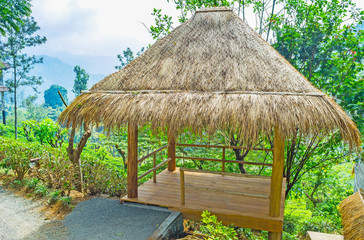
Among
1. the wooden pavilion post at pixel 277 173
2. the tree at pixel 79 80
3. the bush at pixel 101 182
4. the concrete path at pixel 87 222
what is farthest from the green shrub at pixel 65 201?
the tree at pixel 79 80

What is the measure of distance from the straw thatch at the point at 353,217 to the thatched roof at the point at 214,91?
1.10 metres

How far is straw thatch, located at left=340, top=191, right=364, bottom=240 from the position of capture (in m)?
3.94

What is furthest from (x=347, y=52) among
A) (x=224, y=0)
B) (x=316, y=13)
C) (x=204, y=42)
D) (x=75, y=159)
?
(x=75, y=159)

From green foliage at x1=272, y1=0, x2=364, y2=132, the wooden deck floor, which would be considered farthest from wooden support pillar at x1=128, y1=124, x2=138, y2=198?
green foliage at x1=272, y1=0, x2=364, y2=132

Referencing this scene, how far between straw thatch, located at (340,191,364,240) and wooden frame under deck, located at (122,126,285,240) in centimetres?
100

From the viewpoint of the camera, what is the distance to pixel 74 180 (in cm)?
564

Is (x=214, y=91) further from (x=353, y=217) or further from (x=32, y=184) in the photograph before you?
(x=32, y=184)

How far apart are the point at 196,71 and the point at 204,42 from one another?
84cm

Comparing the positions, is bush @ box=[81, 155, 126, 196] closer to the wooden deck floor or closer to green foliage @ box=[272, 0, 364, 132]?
the wooden deck floor

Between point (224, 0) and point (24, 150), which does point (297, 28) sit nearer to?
point (224, 0)

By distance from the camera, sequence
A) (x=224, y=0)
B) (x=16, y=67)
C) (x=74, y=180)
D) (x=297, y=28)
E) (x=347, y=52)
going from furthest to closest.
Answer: (x=16, y=67) → (x=224, y=0) → (x=297, y=28) → (x=347, y=52) → (x=74, y=180)

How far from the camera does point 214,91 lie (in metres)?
4.24

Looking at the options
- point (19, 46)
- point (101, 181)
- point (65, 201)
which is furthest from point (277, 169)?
point (19, 46)

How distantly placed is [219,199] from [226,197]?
0.61 ft
